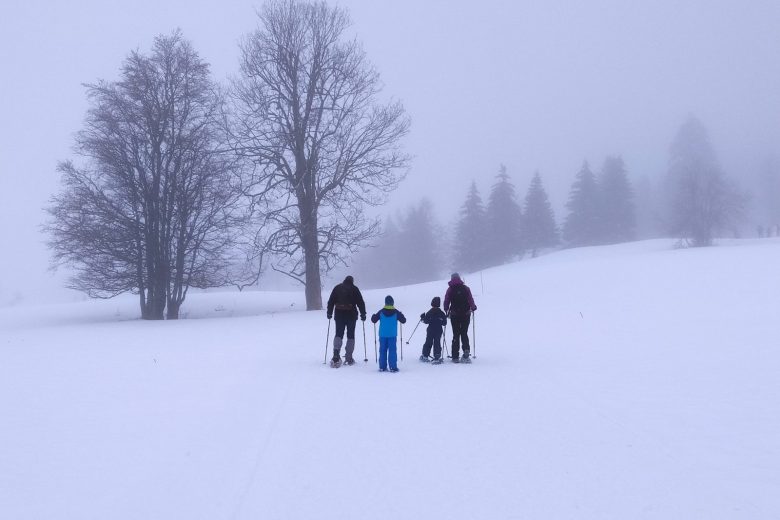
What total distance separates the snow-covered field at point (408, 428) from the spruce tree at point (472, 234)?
40503 millimetres

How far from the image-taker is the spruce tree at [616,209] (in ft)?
187

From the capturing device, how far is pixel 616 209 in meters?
56.9

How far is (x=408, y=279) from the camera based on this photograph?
61875 millimetres

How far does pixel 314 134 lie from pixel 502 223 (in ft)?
123

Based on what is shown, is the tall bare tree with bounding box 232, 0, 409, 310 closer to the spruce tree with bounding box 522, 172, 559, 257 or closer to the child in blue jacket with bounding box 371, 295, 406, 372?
the child in blue jacket with bounding box 371, 295, 406, 372

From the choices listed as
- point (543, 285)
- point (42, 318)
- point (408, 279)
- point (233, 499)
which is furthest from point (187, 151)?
point (408, 279)

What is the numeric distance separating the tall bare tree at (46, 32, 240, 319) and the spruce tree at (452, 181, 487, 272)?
3524 centimetres

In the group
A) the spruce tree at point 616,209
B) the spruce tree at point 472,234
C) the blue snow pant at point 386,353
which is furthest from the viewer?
the spruce tree at point 616,209

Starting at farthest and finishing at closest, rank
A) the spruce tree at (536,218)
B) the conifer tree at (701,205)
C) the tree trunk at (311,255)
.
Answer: the spruce tree at (536,218) < the conifer tree at (701,205) < the tree trunk at (311,255)

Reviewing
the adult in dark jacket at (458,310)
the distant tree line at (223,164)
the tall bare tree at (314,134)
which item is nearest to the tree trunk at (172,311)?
the distant tree line at (223,164)

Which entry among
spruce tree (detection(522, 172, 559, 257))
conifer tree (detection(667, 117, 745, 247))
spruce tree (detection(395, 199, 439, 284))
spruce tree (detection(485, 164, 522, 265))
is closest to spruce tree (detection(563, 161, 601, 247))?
spruce tree (detection(522, 172, 559, 257))

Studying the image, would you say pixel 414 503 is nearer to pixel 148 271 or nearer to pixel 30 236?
pixel 148 271

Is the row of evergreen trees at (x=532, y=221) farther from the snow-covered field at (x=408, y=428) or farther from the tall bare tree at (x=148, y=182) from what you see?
the snow-covered field at (x=408, y=428)

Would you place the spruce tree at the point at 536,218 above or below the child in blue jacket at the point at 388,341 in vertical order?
above
